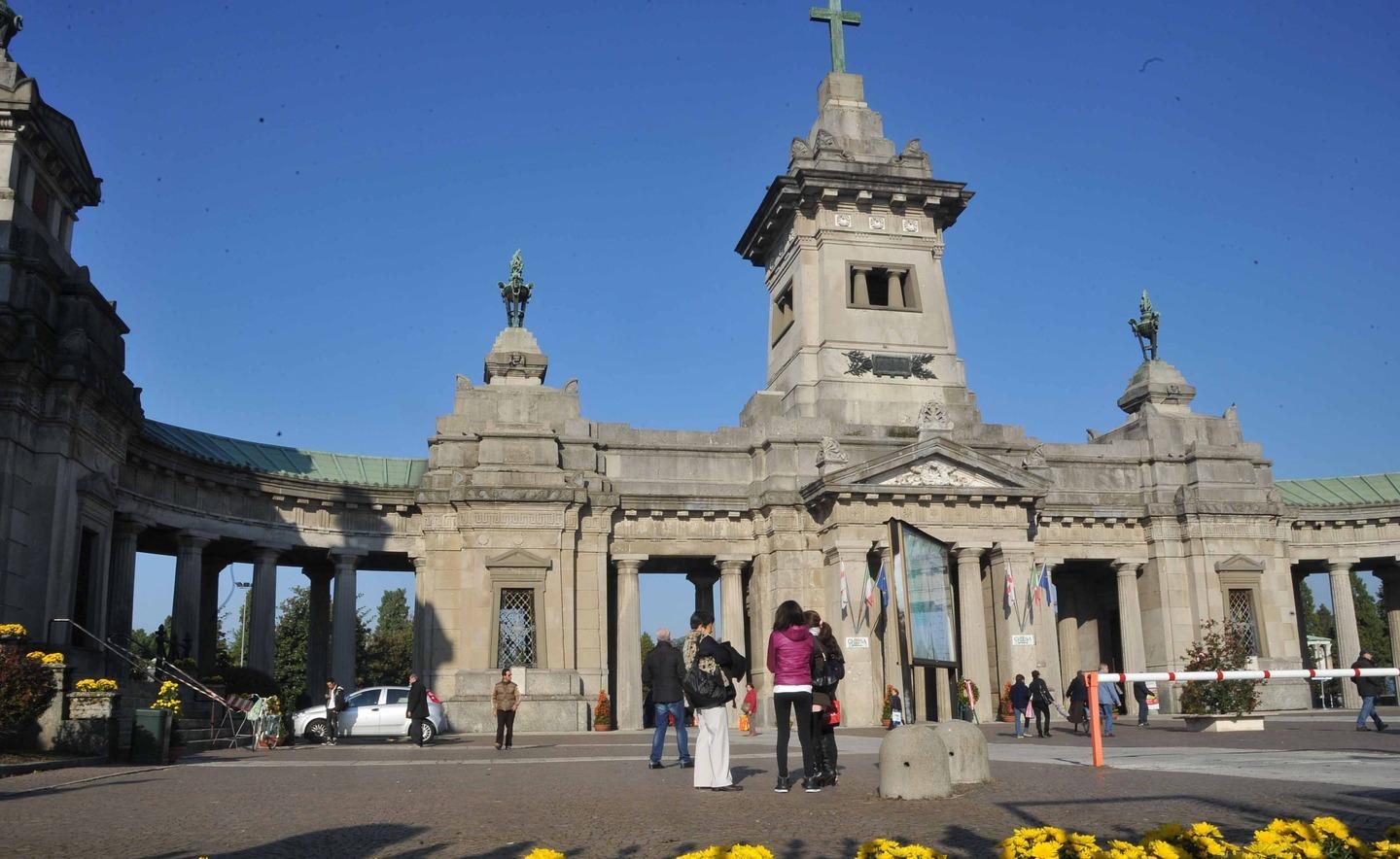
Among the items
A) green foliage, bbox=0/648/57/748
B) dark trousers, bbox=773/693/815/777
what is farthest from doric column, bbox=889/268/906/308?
green foliage, bbox=0/648/57/748

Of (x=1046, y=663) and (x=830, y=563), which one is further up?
(x=830, y=563)

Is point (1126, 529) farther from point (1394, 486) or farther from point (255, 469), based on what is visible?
point (255, 469)

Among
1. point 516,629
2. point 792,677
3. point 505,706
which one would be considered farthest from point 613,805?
point 516,629

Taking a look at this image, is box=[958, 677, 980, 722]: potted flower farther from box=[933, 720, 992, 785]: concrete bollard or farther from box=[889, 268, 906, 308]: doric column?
box=[933, 720, 992, 785]: concrete bollard

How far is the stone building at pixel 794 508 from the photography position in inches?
1378

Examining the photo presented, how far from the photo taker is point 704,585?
43969 mm

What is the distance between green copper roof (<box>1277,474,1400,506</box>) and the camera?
4694 centimetres

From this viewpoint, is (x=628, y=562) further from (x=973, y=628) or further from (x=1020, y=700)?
(x=1020, y=700)

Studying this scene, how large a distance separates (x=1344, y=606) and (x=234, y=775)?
4176cm

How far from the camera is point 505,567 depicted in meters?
35.3

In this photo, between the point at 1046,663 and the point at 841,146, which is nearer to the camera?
the point at 1046,663

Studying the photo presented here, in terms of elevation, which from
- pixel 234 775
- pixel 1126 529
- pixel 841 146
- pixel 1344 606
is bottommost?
pixel 234 775

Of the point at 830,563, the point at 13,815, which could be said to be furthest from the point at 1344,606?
the point at 13,815

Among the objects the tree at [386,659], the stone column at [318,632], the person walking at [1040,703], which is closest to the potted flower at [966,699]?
the person walking at [1040,703]
